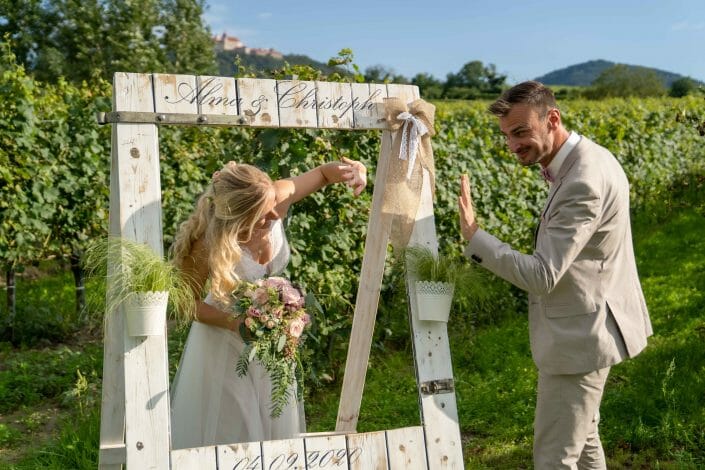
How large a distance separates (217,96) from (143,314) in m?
0.88

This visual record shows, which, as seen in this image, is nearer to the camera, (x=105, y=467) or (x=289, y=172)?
(x=105, y=467)

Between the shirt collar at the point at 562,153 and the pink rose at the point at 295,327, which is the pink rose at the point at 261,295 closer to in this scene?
the pink rose at the point at 295,327

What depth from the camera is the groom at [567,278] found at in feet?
9.88

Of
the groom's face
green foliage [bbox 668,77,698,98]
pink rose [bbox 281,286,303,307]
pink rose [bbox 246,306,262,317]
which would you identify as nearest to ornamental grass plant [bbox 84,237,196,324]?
pink rose [bbox 246,306,262,317]

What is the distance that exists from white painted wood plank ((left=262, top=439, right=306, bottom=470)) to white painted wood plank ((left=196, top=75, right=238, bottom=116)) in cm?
127

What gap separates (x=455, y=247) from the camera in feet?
23.0

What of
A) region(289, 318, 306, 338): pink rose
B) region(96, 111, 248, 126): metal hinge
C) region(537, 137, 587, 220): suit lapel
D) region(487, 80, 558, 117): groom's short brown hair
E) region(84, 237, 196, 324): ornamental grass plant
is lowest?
region(289, 318, 306, 338): pink rose

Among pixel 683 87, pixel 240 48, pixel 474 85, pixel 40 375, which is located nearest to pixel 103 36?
pixel 474 85

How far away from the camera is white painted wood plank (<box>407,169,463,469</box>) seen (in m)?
3.20

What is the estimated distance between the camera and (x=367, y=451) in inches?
121

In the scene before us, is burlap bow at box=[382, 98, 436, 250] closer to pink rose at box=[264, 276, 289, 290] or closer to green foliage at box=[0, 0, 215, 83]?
pink rose at box=[264, 276, 289, 290]

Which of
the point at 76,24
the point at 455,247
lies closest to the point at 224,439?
the point at 455,247

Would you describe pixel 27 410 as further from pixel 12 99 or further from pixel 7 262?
pixel 12 99

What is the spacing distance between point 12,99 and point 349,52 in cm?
353
